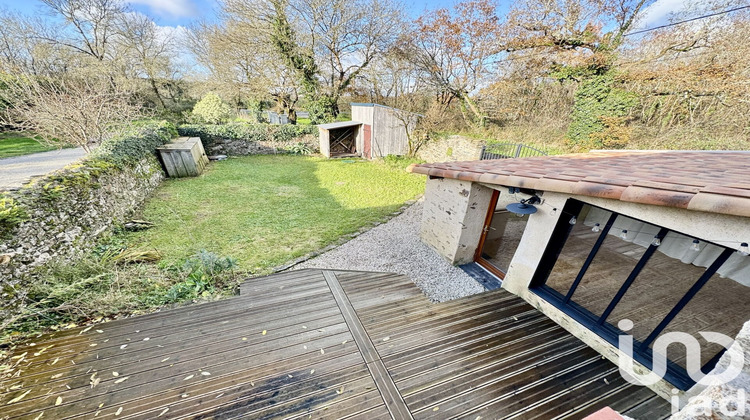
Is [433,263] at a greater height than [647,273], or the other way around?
[647,273]

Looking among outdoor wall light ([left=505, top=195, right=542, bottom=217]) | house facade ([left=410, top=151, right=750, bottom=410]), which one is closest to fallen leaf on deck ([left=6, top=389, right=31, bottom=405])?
house facade ([left=410, top=151, right=750, bottom=410])

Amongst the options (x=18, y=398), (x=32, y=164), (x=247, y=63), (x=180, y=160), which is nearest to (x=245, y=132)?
(x=247, y=63)

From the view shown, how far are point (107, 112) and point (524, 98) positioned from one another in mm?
19016

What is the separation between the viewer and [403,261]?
602 cm

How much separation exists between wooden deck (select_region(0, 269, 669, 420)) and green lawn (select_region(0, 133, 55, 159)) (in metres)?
16.9

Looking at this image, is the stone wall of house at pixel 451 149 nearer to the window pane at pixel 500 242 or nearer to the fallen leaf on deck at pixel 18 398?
the window pane at pixel 500 242

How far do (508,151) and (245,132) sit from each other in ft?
51.5

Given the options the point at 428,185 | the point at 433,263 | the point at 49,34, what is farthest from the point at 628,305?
the point at 49,34

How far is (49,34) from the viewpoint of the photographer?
640 inches

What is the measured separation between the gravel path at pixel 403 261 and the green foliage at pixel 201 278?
150cm

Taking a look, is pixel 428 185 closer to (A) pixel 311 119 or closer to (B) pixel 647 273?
(B) pixel 647 273

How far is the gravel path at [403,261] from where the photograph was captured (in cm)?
504

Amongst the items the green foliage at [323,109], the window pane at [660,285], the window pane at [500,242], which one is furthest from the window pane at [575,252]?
the green foliage at [323,109]

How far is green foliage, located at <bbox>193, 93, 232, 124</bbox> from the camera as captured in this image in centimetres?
1758
